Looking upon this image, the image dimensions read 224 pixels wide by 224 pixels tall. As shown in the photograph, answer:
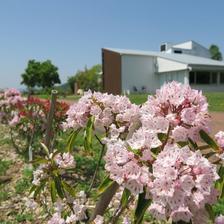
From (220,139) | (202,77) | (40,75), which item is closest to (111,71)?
(202,77)

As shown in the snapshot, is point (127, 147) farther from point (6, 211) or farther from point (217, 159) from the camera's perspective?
point (6, 211)

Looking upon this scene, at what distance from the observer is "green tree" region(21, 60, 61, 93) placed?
57312 mm

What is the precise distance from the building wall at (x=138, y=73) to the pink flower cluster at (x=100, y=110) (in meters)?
32.7

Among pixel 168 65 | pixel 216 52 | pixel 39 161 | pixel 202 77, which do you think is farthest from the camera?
pixel 216 52

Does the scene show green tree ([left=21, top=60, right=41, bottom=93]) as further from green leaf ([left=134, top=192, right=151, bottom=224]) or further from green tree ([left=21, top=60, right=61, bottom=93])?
green leaf ([left=134, top=192, right=151, bottom=224])

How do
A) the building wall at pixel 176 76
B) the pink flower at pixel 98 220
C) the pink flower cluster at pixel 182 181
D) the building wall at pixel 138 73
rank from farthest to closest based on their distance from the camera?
the building wall at pixel 138 73 < the building wall at pixel 176 76 < the pink flower at pixel 98 220 < the pink flower cluster at pixel 182 181

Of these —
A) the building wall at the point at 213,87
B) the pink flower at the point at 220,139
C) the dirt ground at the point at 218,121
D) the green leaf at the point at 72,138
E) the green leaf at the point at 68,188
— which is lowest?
the building wall at the point at 213,87

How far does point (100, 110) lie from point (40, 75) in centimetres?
5628

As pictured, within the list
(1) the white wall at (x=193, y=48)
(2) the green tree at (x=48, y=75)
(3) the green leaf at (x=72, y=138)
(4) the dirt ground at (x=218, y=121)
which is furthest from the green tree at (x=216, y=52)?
(3) the green leaf at (x=72, y=138)

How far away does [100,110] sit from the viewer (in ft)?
6.62

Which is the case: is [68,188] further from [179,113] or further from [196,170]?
[196,170]

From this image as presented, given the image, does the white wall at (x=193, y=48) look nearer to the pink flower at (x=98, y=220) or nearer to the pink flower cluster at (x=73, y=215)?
the pink flower cluster at (x=73, y=215)

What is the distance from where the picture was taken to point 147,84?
35.8 meters

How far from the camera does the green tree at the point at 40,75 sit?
57312mm
